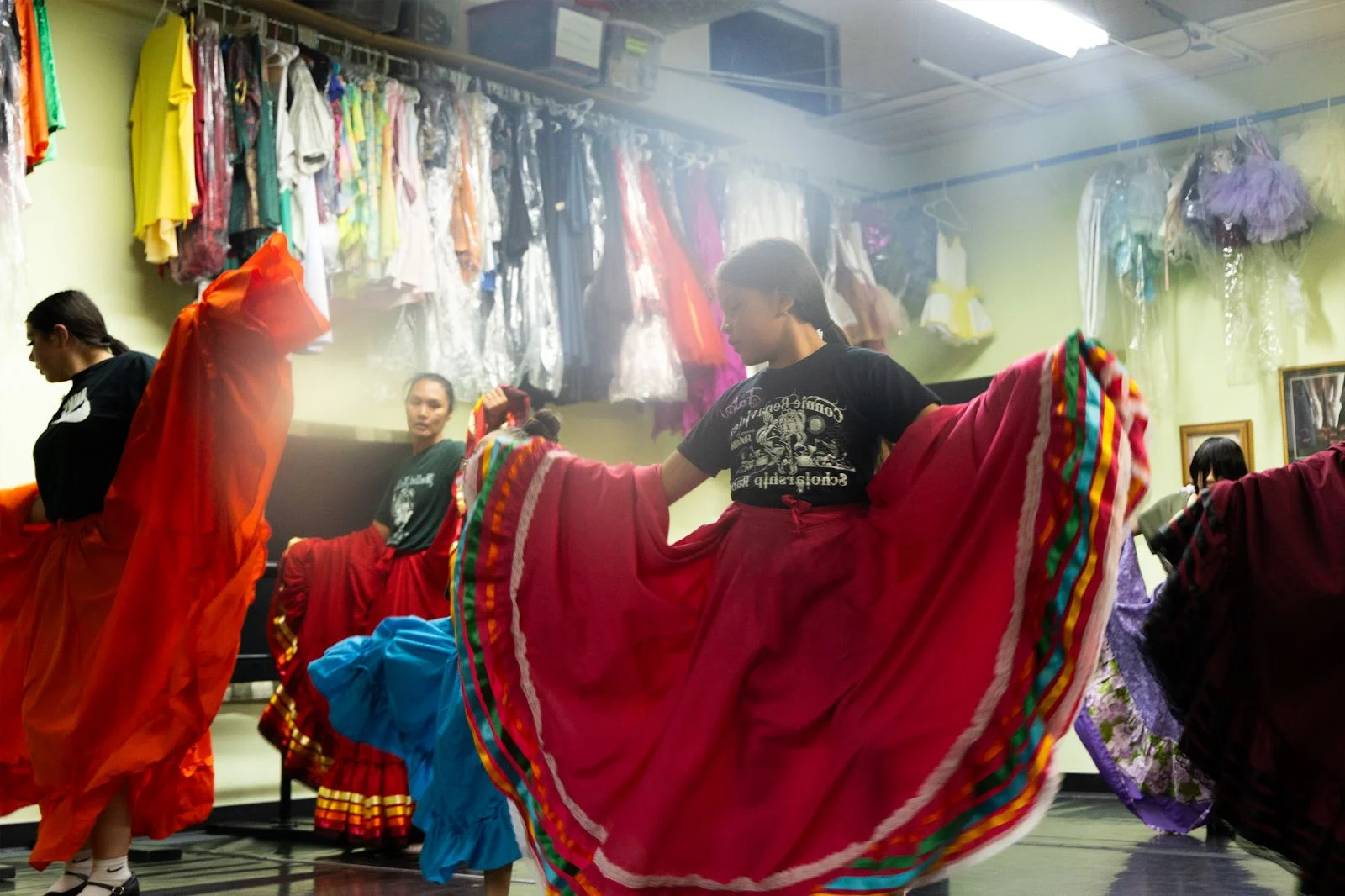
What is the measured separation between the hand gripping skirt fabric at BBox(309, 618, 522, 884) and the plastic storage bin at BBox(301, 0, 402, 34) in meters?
2.98

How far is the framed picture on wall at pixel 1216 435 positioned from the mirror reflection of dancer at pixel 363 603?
3660 millimetres

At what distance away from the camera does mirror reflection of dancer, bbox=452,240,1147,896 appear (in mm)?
2359

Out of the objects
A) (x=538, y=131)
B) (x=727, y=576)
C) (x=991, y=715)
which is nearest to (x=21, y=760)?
(x=727, y=576)

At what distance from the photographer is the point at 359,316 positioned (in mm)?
5992

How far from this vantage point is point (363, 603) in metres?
5.02

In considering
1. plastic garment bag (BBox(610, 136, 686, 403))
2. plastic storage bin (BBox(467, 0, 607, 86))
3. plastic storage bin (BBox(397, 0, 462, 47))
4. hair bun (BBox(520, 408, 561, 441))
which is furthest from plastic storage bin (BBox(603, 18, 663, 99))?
hair bun (BBox(520, 408, 561, 441))

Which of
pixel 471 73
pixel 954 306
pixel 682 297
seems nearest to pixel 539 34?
pixel 471 73

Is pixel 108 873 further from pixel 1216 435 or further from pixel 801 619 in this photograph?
pixel 1216 435

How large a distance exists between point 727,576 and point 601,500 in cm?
31

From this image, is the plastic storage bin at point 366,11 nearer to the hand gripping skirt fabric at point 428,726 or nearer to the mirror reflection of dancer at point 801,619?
the hand gripping skirt fabric at point 428,726

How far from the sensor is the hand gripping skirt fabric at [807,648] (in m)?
2.36

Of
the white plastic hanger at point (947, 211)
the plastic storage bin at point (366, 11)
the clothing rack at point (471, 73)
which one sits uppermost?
the plastic storage bin at point (366, 11)

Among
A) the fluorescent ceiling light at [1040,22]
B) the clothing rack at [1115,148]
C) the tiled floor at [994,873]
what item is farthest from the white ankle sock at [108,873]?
the clothing rack at [1115,148]

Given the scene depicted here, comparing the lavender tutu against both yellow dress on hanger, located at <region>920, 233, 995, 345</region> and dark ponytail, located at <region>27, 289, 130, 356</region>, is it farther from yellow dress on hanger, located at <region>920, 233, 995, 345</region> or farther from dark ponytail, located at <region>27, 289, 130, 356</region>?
dark ponytail, located at <region>27, 289, 130, 356</region>
